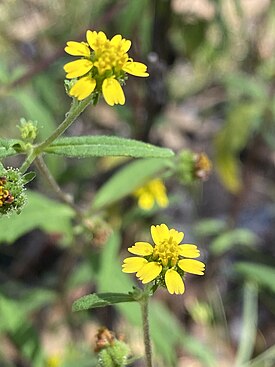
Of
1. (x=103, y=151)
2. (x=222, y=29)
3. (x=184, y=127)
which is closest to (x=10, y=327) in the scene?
(x=103, y=151)

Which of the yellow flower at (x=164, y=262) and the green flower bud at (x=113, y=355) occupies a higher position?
the yellow flower at (x=164, y=262)

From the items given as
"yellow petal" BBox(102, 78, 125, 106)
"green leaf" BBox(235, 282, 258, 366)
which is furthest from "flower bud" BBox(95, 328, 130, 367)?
"green leaf" BBox(235, 282, 258, 366)

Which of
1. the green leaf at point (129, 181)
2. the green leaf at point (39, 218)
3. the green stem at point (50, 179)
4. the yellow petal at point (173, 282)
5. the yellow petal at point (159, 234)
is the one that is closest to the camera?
the yellow petal at point (173, 282)

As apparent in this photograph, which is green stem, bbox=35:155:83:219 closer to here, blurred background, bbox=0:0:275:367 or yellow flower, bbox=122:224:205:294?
blurred background, bbox=0:0:275:367

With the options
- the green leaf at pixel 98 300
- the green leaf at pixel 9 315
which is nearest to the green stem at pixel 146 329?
the green leaf at pixel 98 300

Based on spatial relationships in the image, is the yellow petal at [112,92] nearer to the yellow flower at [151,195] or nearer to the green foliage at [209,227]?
the yellow flower at [151,195]

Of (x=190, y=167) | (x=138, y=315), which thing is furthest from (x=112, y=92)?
(x=138, y=315)

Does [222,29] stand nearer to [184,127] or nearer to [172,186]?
[172,186]

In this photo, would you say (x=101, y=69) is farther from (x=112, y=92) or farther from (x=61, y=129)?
(x=61, y=129)
